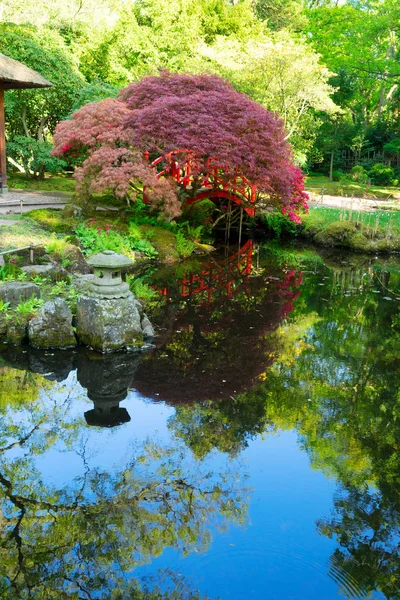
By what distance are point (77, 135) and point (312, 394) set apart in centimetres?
1042

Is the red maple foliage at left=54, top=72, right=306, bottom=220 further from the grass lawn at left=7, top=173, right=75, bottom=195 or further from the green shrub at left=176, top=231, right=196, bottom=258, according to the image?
the grass lawn at left=7, top=173, right=75, bottom=195

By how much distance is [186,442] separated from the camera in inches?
265

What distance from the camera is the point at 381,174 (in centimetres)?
3075

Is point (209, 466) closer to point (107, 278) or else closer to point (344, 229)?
point (107, 278)

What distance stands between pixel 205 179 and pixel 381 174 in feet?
54.2

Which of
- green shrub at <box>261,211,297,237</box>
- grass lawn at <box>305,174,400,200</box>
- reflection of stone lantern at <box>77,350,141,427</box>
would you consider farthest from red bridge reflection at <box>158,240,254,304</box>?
grass lawn at <box>305,174,400,200</box>

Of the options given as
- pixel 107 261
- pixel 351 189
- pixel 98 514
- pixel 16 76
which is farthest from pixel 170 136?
pixel 351 189

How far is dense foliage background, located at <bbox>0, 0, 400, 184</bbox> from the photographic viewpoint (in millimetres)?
21359

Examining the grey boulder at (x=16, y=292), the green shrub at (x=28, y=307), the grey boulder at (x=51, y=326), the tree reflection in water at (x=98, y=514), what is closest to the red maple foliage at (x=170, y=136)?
the grey boulder at (x=16, y=292)

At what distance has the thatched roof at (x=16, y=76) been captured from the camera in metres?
A: 16.4

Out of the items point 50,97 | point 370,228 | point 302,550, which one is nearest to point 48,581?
point 302,550

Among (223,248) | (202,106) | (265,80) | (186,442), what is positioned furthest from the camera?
(265,80)

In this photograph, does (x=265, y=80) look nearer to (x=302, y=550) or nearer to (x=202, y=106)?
(x=202, y=106)

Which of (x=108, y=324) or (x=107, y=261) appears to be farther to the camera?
(x=107, y=261)
